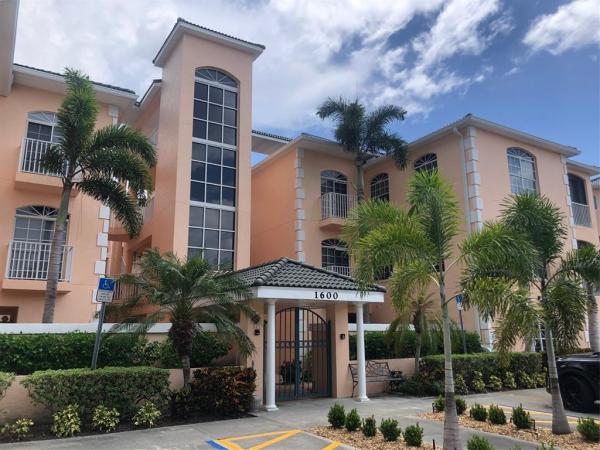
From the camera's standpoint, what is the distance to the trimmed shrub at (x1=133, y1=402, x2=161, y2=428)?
30.9 feet

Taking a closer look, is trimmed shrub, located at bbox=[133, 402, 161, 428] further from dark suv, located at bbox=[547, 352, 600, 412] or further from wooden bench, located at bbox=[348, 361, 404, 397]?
dark suv, located at bbox=[547, 352, 600, 412]

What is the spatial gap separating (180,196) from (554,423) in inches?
513

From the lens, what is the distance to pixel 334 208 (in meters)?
21.4

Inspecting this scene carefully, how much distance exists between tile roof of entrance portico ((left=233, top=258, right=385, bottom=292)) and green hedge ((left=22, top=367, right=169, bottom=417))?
308 cm

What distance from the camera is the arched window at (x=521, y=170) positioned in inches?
793

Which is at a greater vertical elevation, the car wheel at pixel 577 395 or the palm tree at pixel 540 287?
the palm tree at pixel 540 287

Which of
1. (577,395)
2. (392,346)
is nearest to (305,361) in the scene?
(392,346)

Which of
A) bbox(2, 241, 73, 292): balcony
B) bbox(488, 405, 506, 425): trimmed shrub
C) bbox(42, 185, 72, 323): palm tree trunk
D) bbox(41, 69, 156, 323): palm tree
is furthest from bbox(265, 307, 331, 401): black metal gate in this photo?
bbox(2, 241, 73, 292): balcony

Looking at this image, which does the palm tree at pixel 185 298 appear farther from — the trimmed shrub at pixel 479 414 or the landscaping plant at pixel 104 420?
the trimmed shrub at pixel 479 414

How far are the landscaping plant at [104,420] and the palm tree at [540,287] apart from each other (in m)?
7.01

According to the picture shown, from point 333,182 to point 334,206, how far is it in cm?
153

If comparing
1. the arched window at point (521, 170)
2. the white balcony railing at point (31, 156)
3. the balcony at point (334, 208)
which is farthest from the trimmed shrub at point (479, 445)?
the arched window at point (521, 170)

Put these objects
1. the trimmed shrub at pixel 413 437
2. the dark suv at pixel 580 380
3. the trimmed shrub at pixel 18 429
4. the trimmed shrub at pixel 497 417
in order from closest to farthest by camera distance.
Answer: the trimmed shrub at pixel 413 437 < the trimmed shrub at pixel 18 429 < the trimmed shrub at pixel 497 417 < the dark suv at pixel 580 380

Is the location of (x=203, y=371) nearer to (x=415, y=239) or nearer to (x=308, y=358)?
(x=308, y=358)
